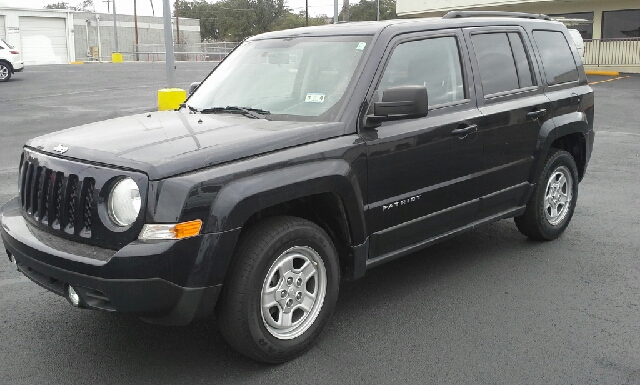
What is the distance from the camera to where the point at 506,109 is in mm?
5203

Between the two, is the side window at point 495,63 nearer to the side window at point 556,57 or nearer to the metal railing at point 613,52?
the side window at point 556,57

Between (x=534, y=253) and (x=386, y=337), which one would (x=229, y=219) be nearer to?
(x=386, y=337)

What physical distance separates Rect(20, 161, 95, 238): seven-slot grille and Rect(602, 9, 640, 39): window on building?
32609 mm

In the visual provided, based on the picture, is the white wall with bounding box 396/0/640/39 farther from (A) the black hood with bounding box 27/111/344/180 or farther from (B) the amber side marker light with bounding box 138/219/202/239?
(B) the amber side marker light with bounding box 138/219/202/239

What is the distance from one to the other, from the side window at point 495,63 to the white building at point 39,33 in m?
59.5

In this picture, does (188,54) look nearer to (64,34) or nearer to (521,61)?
(64,34)

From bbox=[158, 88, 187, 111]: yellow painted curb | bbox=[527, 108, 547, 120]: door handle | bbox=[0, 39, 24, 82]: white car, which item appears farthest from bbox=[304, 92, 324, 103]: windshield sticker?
bbox=[0, 39, 24, 82]: white car

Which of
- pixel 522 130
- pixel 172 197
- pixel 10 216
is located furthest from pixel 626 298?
pixel 10 216

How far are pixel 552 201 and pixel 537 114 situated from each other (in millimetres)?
939

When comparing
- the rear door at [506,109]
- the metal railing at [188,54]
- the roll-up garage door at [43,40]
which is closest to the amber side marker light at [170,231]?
the rear door at [506,109]

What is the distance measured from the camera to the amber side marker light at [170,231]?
3.31 meters

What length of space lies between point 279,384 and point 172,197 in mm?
1144

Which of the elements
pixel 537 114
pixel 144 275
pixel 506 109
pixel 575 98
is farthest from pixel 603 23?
pixel 144 275

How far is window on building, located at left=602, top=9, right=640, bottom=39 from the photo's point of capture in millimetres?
31547
